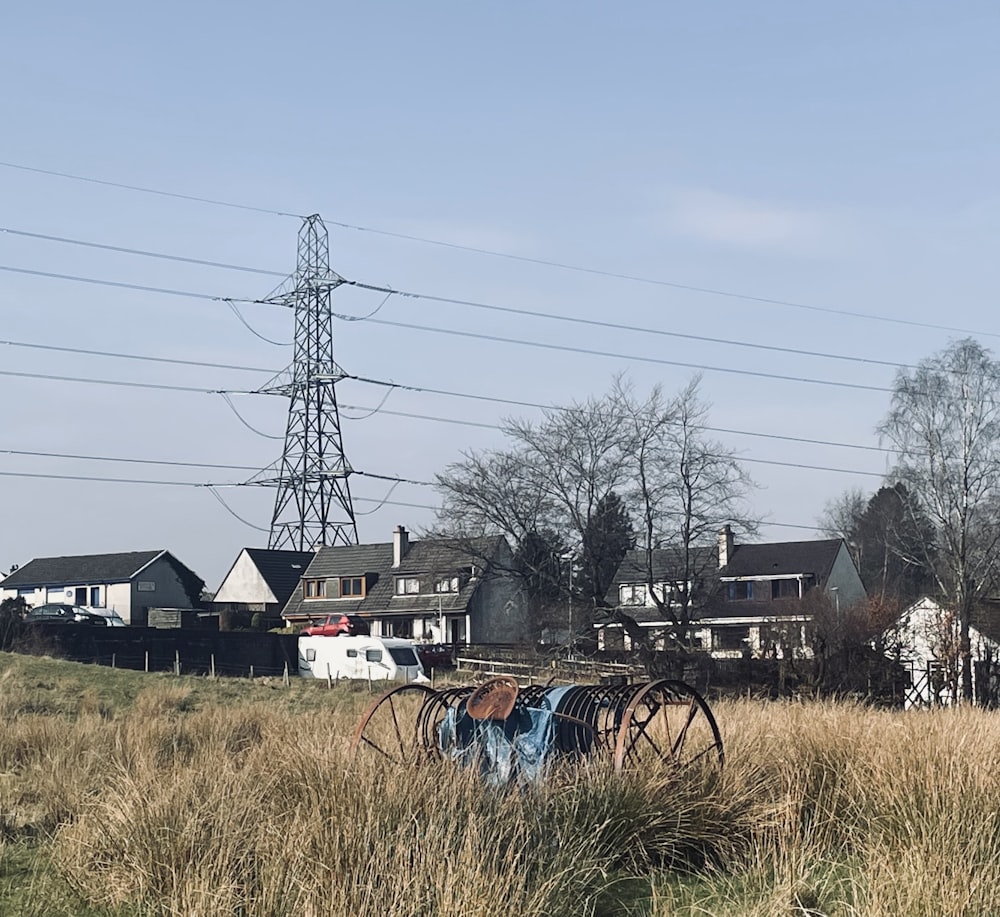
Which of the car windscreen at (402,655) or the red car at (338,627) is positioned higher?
the red car at (338,627)

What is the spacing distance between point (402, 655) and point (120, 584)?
4052 centimetres

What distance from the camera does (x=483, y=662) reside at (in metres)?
49.2

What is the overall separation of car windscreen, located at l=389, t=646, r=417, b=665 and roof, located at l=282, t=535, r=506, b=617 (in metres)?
14.8

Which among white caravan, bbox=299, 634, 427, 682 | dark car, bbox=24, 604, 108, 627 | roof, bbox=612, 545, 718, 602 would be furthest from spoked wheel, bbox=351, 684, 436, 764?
dark car, bbox=24, 604, 108, 627

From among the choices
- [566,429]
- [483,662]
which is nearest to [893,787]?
[483,662]

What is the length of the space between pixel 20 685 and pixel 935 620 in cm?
2618

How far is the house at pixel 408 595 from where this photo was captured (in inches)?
2689

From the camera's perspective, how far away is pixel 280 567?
83.1 meters

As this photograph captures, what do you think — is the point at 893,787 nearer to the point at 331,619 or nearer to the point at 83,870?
the point at 83,870

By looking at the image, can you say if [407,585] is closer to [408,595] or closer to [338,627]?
[408,595]

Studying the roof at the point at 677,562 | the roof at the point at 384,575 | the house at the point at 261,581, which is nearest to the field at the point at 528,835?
the roof at the point at 677,562

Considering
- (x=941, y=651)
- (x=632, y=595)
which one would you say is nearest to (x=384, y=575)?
(x=632, y=595)

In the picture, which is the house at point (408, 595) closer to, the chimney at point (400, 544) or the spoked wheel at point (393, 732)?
the chimney at point (400, 544)

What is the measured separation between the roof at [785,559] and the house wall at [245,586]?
92.7ft
